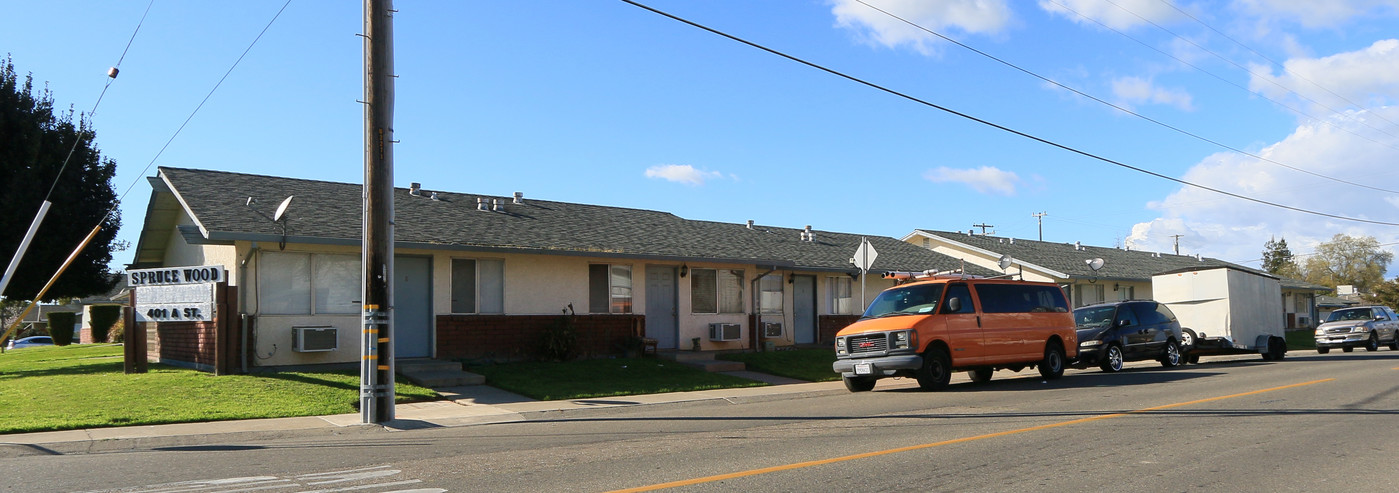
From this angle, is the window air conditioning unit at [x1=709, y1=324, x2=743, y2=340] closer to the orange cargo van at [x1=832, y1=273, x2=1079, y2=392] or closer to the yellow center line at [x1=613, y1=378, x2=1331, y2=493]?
the orange cargo van at [x1=832, y1=273, x2=1079, y2=392]

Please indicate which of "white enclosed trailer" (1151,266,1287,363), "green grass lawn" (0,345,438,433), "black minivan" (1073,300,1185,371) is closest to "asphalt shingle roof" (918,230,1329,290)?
"white enclosed trailer" (1151,266,1287,363)

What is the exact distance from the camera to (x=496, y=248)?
1906 centimetres

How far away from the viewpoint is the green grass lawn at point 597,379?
1622 centimetres

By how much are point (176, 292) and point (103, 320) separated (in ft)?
78.9

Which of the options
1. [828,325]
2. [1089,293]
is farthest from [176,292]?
[1089,293]

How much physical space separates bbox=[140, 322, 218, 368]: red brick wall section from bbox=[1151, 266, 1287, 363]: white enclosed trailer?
21779 mm

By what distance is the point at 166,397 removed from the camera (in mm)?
13984

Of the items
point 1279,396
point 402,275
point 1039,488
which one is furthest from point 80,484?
point 1279,396

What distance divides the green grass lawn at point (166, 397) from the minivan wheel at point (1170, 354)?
52.8 feet

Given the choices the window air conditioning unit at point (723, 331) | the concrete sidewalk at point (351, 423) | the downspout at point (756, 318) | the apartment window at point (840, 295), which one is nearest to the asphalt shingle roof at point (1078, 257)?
the apartment window at point (840, 295)

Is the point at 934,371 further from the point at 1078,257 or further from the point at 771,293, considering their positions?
the point at 1078,257

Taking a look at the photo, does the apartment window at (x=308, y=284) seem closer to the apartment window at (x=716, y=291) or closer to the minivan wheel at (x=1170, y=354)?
the apartment window at (x=716, y=291)

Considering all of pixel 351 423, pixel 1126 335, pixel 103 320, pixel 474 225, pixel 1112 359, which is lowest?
pixel 351 423

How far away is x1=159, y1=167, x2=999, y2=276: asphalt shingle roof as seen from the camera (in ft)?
56.2
